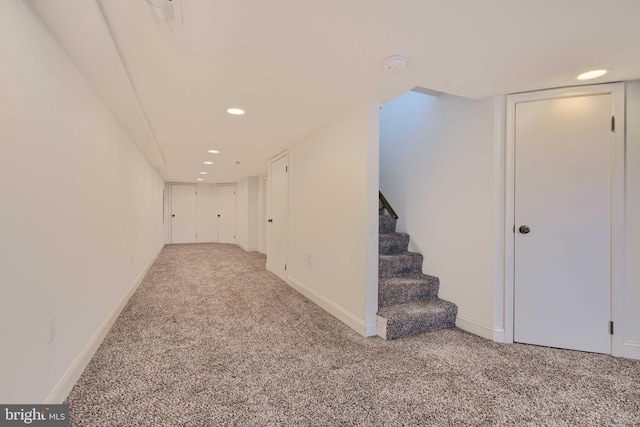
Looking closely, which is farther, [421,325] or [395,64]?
[421,325]

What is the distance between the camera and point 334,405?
1.60 meters

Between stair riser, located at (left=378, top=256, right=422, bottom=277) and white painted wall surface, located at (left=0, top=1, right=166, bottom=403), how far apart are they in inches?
98.8

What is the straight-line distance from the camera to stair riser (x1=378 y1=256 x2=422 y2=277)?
3039 millimetres

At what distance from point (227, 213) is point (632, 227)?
903 cm

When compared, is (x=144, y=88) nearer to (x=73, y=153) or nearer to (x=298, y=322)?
(x=73, y=153)

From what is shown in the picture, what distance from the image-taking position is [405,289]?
282 centimetres

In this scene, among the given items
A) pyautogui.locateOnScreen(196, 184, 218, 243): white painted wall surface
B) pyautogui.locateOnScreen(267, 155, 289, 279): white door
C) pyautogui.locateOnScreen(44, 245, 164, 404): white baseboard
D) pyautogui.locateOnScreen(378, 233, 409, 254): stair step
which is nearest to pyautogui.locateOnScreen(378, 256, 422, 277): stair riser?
pyautogui.locateOnScreen(378, 233, 409, 254): stair step

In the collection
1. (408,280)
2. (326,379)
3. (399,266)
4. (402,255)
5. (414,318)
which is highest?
(402,255)

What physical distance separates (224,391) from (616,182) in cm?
311

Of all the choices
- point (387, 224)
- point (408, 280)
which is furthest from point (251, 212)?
point (408, 280)

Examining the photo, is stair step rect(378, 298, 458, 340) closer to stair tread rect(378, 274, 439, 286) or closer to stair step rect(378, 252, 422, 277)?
stair tread rect(378, 274, 439, 286)

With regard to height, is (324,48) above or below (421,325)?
above

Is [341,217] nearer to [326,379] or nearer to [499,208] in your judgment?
[499,208]

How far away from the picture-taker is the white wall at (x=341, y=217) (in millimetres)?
2576
